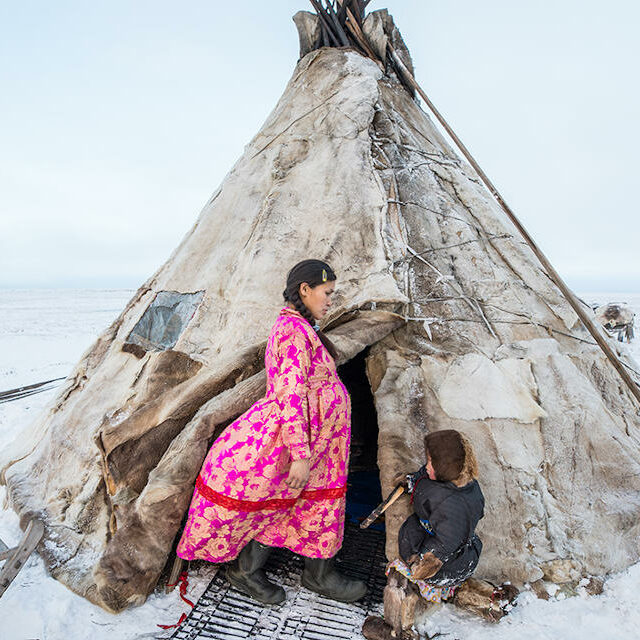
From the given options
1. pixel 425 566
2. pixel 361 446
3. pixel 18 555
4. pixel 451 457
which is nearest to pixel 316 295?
pixel 451 457

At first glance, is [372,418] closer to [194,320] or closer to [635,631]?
[194,320]

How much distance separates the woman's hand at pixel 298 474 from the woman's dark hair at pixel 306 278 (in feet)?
1.96

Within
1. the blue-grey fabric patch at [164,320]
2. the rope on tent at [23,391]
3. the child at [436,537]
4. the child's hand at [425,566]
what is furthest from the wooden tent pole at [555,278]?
the rope on tent at [23,391]

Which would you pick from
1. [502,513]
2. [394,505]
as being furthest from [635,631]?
[394,505]

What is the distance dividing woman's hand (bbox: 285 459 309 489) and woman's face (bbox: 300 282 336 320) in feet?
2.06

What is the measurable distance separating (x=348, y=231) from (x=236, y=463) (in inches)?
64.9

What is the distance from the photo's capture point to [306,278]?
6.60 feet

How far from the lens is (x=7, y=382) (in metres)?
8.47

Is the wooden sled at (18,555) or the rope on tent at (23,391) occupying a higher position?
the wooden sled at (18,555)

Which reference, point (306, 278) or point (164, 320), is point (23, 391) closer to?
point (164, 320)

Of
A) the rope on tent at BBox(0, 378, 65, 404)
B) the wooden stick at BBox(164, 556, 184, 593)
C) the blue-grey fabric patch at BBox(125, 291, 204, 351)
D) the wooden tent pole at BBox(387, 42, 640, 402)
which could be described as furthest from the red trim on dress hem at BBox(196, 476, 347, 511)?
the rope on tent at BBox(0, 378, 65, 404)

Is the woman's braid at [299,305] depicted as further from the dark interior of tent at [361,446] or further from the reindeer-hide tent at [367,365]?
the dark interior of tent at [361,446]

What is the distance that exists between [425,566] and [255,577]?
2.84 feet

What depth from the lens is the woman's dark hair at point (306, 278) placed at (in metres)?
2.01
